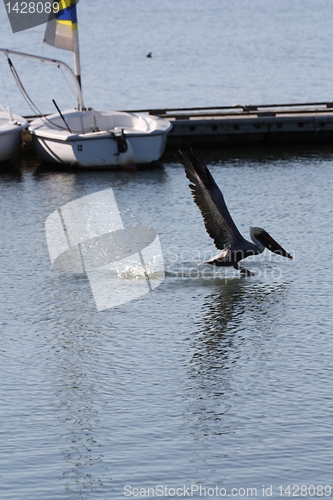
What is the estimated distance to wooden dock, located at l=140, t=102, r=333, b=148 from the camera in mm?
29906

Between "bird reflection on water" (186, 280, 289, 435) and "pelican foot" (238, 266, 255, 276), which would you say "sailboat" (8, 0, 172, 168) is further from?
"bird reflection on water" (186, 280, 289, 435)

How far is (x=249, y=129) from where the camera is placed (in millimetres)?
30094

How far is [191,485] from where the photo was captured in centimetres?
977

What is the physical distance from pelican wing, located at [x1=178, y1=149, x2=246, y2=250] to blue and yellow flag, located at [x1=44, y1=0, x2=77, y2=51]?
50.9 ft

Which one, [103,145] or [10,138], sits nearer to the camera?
[103,145]

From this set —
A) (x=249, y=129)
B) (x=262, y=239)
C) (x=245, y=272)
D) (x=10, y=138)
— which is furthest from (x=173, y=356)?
(x=249, y=129)

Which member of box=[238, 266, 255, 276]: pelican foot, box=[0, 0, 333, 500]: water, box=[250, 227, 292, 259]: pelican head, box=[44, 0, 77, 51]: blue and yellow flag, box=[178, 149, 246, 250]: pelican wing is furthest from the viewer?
box=[44, 0, 77, 51]: blue and yellow flag

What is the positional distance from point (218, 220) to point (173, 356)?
307cm

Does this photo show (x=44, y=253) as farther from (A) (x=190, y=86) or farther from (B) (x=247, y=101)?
(A) (x=190, y=86)

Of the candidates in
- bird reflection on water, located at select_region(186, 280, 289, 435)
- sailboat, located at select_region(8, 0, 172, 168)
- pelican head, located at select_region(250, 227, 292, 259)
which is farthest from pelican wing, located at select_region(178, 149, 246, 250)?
sailboat, located at select_region(8, 0, 172, 168)

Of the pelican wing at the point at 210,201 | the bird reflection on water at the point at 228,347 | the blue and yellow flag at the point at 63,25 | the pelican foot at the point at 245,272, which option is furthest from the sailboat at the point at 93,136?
the pelican wing at the point at 210,201

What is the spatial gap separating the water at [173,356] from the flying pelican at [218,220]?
1.94ft

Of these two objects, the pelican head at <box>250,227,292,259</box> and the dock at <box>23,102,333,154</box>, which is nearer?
the pelican head at <box>250,227,292,259</box>

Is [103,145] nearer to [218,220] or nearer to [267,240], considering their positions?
[267,240]
